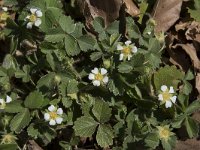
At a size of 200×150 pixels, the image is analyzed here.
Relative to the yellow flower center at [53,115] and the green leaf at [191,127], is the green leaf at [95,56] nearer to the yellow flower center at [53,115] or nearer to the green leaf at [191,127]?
the yellow flower center at [53,115]

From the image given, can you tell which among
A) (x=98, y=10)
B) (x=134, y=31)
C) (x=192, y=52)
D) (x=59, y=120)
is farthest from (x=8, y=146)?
(x=192, y=52)

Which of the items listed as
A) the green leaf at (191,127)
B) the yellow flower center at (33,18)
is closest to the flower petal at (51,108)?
the yellow flower center at (33,18)

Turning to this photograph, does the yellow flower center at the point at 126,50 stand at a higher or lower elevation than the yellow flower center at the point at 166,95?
higher

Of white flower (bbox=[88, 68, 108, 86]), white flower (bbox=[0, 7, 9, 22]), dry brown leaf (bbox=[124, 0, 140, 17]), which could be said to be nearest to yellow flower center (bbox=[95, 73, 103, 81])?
white flower (bbox=[88, 68, 108, 86])

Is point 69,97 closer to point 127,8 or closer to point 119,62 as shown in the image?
point 119,62

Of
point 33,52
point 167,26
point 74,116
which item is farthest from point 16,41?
point 167,26
